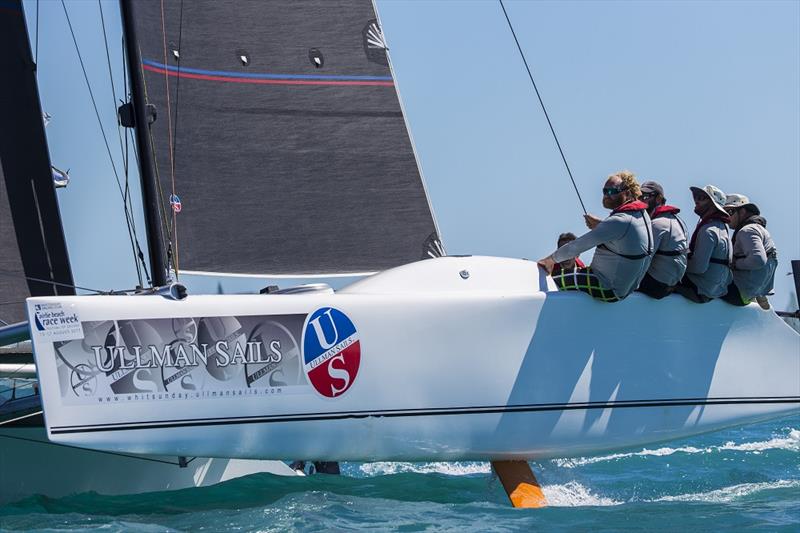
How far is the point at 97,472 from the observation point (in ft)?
19.6

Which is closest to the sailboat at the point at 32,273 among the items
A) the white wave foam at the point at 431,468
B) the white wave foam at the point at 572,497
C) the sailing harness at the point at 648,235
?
the white wave foam at the point at 431,468

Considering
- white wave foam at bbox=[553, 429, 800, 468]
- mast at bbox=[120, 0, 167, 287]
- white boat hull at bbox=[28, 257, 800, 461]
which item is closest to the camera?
white boat hull at bbox=[28, 257, 800, 461]

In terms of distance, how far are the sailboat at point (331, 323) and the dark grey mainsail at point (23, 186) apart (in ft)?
2.56

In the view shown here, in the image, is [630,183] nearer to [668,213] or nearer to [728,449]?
[668,213]

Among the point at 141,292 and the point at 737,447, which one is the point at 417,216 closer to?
the point at 141,292

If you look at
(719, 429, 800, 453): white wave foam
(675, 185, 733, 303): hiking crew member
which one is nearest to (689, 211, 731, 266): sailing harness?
(675, 185, 733, 303): hiking crew member

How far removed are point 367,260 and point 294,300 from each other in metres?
1.86

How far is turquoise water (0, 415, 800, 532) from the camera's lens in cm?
466

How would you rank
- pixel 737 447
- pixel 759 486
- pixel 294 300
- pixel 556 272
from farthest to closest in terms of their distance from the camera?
pixel 737 447 → pixel 759 486 → pixel 556 272 → pixel 294 300

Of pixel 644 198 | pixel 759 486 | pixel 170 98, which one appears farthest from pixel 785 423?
pixel 170 98

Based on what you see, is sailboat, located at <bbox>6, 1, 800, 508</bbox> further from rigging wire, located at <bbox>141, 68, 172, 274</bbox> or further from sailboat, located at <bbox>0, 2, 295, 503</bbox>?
sailboat, located at <bbox>0, 2, 295, 503</bbox>

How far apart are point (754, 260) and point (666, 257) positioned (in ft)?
1.96

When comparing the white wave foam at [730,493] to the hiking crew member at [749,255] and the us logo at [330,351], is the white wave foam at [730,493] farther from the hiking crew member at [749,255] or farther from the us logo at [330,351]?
the us logo at [330,351]

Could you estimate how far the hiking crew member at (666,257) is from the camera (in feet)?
17.5
